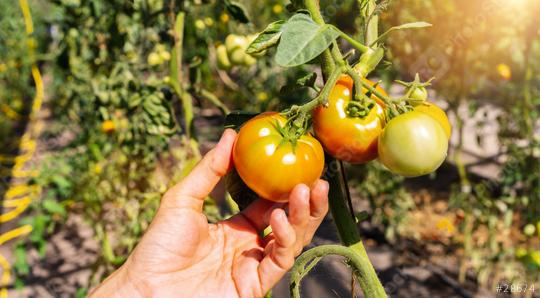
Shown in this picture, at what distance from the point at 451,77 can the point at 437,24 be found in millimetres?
299

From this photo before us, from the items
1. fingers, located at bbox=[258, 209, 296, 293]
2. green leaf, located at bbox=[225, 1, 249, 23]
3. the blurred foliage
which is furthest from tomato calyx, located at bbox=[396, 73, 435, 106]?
the blurred foliage

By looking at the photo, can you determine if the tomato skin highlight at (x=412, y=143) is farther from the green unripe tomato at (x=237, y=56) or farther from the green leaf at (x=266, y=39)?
the green unripe tomato at (x=237, y=56)

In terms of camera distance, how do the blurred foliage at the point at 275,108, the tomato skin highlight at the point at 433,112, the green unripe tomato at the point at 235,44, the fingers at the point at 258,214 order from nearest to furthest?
the tomato skin highlight at the point at 433,112, the fingers at the point at 258,214, the green unripe tomato at the point at 235,44, the blurred foliage at the point at 275,108

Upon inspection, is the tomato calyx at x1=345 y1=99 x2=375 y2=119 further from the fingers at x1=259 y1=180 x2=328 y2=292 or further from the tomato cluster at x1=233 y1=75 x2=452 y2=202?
the fingers at x1=259 y1=180 x2=328 y2=292

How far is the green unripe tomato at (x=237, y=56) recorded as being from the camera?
1466 millimetres

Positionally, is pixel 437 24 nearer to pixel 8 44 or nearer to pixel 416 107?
pixel 416 107

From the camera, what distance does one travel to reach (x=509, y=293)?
2268 mm

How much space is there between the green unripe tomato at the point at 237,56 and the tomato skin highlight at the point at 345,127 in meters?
0.81

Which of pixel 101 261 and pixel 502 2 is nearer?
pixel 101 261

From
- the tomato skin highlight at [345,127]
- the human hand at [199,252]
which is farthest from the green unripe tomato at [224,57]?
the tomato skin highlight at [345,127]

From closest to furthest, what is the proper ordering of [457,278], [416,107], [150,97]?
[416,107] → [150,97] → [457,278]

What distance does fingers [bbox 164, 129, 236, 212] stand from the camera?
0.82 meters

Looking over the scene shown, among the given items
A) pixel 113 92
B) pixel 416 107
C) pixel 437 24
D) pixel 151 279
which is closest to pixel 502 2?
pixel 437 24

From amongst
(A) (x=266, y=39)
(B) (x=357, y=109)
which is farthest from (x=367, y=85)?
(A) (x=266, y=39)
